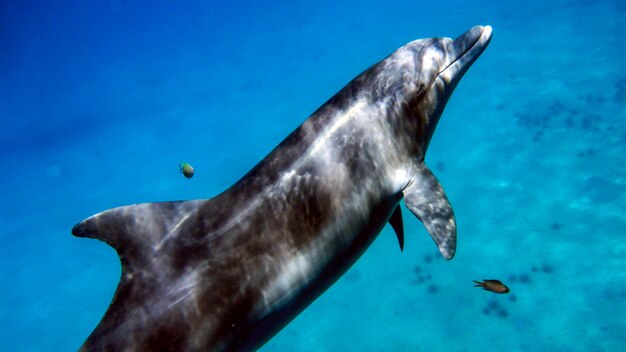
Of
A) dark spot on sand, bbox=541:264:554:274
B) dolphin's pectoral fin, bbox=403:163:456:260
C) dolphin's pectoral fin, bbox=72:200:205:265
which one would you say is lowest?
dark spot on sand, bbox=541:264:554:274

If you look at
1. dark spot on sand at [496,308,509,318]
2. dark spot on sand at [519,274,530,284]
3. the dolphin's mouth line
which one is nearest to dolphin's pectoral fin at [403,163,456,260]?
the dolphin's mouth line

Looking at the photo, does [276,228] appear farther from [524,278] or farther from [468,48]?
[524,278]

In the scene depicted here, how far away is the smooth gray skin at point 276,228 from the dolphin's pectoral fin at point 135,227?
0.01 metres

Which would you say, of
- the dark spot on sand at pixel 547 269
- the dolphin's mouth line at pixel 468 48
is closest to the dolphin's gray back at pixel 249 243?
the dolphin's mouth line at pixel 468 48

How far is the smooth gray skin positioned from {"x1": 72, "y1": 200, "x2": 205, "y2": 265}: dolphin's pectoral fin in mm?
10

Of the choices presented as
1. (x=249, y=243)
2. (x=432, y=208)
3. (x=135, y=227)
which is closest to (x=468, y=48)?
(x=432, y=208)

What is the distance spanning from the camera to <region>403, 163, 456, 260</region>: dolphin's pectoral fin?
15.3 ft

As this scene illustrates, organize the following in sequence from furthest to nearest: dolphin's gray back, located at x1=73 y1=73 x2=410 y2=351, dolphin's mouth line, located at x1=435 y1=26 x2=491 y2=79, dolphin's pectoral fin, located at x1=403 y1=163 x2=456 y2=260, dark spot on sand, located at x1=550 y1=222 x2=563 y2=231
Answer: dark spot on sand, located at x1=550 y1=222 x2=563 y2=231 < dolphin's mouth line, located at x1=435 y1=26 x2=491 y2=79 < dolphin's pectoral fin, located at x1=403 y1=163 x2=456 y2=260 < dolphin's gray back, located at x1=73 y1=73 x2=410 y2=351

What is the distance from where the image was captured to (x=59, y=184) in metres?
33.7

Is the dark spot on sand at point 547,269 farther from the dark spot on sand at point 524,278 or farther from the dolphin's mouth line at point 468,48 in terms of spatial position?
the dolphin's mouth line at point 468,48

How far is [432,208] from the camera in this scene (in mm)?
4793

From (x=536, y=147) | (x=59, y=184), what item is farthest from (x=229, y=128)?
(x=536, y=147)

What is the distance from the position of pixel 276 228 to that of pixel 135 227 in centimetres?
144

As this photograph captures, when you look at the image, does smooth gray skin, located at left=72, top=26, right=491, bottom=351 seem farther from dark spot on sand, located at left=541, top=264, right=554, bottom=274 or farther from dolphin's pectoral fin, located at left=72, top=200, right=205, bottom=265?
dark spot on sand, located at left=541, top=264, right=554, bottom=274
